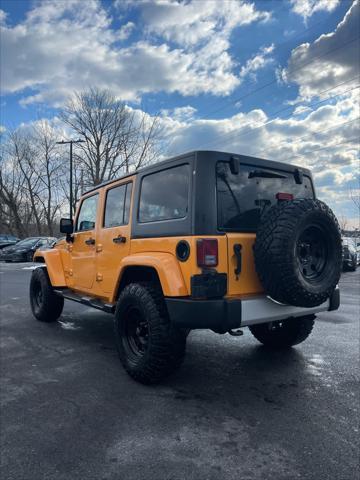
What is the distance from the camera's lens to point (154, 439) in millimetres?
2727

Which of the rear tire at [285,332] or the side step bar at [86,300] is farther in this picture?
the rear tire at [285,332]

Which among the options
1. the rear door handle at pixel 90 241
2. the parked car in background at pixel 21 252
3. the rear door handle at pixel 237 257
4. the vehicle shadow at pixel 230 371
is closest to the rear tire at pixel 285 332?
the vehicle shadow at pixel 230 371

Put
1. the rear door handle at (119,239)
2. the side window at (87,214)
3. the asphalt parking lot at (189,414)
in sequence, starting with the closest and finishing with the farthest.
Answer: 1. the asphalt parking lot at (189,414)
2. the rear door handle at (119,239)
3. the side window at (87,214)

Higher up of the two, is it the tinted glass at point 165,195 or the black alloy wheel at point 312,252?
the tinted glass at point 165,195

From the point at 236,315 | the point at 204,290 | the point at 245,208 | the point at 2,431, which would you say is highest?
the point at 245,208

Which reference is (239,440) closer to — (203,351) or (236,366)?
(236,366)

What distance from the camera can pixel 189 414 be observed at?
3.12m

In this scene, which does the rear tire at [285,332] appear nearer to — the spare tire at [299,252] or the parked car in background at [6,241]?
the spare tire at [299,252]

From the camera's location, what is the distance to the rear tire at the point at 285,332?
14.6 feet

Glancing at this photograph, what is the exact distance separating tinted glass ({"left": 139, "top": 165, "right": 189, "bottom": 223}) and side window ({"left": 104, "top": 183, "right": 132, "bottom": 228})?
0.31 metres

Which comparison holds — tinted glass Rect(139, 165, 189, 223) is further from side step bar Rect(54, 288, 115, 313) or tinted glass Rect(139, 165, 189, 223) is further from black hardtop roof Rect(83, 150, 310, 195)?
side step bar Rect(54, 288, 115, 313)

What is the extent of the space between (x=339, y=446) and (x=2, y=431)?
93.1 inches

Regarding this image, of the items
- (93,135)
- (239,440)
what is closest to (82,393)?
(239,440)

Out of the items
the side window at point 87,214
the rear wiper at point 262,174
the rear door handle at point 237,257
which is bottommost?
the rear door handle at point 237,257
